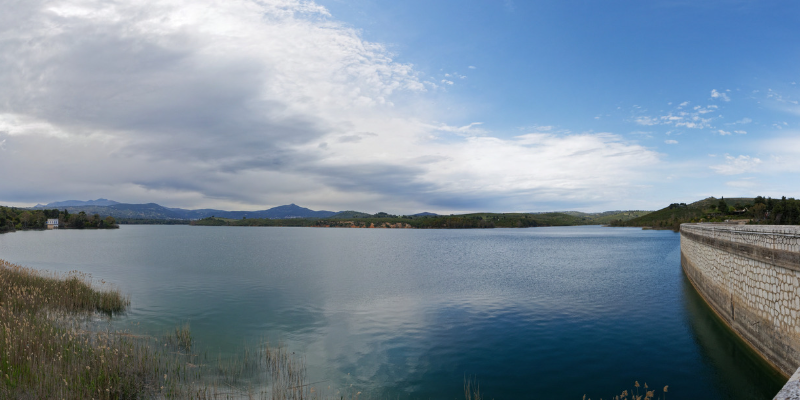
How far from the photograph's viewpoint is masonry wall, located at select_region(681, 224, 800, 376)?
13148 millimetres

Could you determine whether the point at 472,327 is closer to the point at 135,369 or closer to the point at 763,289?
the point at 763,289

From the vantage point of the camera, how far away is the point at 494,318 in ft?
74.9

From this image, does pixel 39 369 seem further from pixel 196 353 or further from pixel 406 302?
pixel 406 302

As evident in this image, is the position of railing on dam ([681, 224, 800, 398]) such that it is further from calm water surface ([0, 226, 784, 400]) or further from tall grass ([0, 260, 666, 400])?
tall grass ([0, 260, 666, 400])

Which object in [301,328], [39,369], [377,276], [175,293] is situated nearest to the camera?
[39,369]

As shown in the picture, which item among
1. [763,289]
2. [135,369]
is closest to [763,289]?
[763,289]

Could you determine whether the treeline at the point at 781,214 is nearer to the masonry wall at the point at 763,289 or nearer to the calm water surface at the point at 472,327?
the calm water surface at the point at 472,327

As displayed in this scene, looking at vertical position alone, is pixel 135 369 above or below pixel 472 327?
above

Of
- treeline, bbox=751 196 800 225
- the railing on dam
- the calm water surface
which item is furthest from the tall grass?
treeline, bbox=751 196 800 225

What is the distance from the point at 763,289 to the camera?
1577 centimetres

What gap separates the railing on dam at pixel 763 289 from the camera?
13.1 meters

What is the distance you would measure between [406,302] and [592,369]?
47.1ft

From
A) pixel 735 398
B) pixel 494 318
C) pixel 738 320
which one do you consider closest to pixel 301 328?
pixel 494 318

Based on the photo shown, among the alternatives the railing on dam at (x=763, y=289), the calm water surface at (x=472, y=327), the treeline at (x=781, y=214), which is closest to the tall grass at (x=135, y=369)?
the calm water surface at (x=472, y=327)
